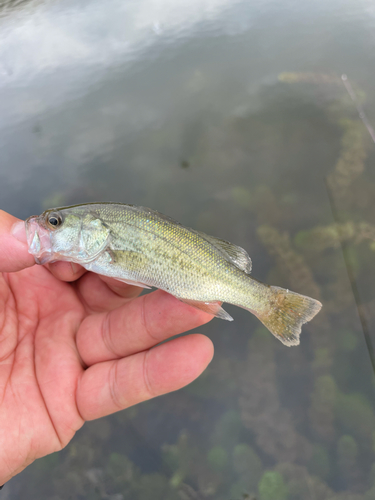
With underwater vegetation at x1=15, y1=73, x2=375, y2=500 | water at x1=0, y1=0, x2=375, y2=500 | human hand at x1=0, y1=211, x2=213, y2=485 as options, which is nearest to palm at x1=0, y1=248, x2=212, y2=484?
human hand at x1=0, y1=211, x2=213, y2=485

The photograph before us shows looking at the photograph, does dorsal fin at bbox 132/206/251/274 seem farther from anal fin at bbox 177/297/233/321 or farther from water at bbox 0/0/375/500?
water at bbox 0/0/375/500

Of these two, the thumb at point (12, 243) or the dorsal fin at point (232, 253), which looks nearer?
the thumb at point (12, 243)

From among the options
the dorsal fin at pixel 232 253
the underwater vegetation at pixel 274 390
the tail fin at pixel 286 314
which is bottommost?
the underwater vegetation at pixel 274 390

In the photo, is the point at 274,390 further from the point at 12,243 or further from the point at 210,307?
the point at 12,243

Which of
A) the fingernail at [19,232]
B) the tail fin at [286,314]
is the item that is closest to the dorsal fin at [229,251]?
the tail fin at [286,314]

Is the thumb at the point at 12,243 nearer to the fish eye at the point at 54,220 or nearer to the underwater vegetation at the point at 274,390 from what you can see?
the fish eye at the point at 54,220

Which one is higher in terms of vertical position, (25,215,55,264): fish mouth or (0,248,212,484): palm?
(25,215,55,264): fish mouth

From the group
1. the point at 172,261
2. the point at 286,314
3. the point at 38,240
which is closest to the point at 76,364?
the point at 38,240
